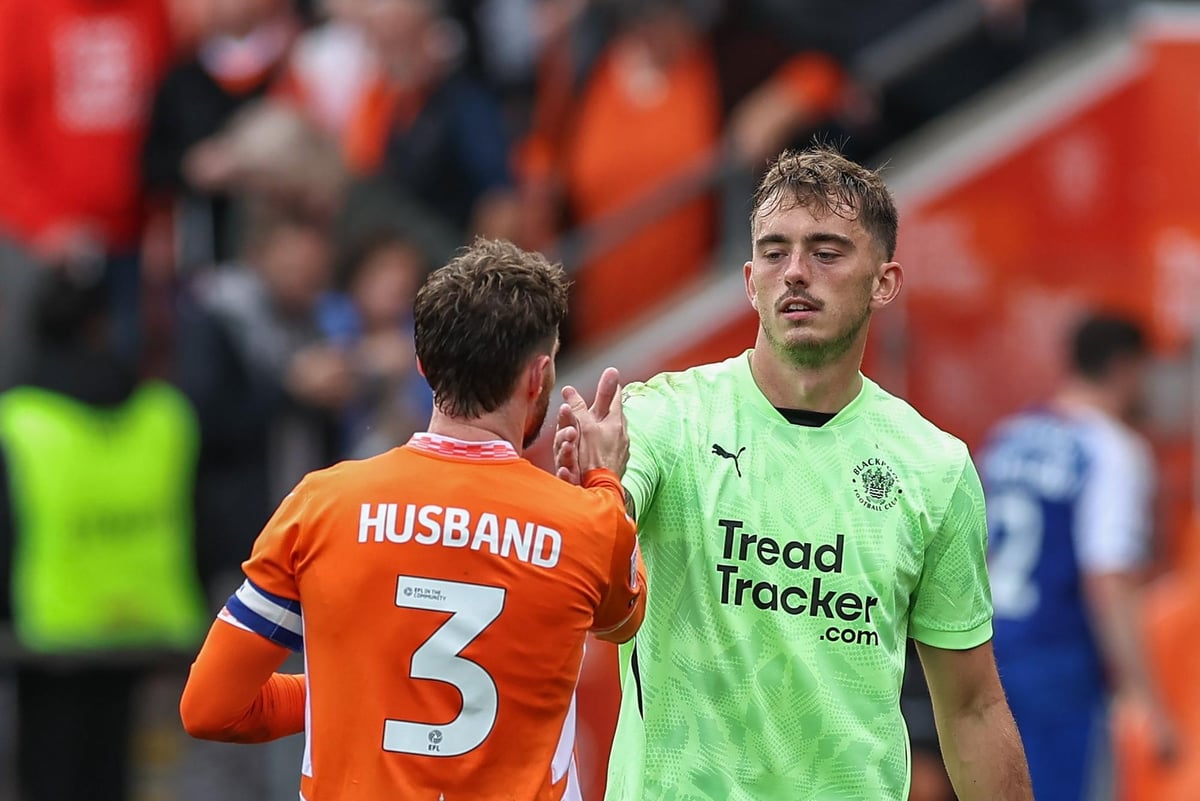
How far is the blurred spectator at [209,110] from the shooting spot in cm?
991

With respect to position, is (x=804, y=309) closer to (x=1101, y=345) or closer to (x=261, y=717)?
(x=261, y=717)

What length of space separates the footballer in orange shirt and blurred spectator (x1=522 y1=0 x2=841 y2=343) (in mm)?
5905

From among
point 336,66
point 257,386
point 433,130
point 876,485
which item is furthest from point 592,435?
point 336,66

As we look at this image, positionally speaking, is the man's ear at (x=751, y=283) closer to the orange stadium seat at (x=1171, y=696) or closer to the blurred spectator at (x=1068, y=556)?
the blurred spectator at (x=1068, y=556)

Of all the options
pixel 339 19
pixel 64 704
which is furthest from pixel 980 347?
pixel 64 704

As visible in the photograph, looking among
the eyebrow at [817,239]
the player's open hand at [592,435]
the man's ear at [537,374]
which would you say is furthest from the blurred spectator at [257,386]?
the man's ear at [537,374]

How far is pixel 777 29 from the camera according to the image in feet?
33.5

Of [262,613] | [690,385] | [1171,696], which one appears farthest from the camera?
[1171,696]

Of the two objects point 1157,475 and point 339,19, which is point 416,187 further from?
point 1157,475

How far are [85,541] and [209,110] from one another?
2.26m

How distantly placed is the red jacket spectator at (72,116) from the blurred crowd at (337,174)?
1 cm

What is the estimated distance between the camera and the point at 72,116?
32.3 feet

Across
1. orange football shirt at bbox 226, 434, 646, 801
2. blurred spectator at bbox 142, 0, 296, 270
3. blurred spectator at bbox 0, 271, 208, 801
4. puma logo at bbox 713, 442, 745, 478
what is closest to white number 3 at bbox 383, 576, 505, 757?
orange football shirt at bbox 226, 434, 646, 801

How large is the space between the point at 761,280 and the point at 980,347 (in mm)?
5624
